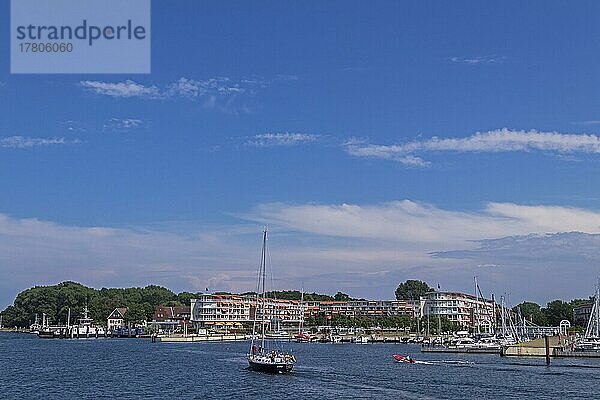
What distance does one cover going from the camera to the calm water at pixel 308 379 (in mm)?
60906

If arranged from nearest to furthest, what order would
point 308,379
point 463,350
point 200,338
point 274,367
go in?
1. point 308,379
2. point 274,367
3. point 463,350
4. point 200,338

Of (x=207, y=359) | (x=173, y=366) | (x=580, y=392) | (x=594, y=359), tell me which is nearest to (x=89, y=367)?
(x=173, y=366)

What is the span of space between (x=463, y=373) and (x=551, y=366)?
11993 mm

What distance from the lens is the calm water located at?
60.9 m

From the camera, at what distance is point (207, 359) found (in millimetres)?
103875

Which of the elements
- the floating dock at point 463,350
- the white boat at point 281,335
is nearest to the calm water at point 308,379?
the floating dock at point 463,350

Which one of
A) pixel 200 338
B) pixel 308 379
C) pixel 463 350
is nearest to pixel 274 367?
pixel 308 379

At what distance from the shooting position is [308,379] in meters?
71.8

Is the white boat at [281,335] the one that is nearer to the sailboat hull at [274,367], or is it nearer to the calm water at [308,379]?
the calm water at [308,379]

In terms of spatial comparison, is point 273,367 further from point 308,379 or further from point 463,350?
point 463,350

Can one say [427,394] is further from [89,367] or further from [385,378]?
[89,367]

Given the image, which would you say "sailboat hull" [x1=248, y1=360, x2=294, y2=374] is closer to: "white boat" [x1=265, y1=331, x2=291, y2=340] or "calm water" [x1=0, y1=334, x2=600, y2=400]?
"calm water" [x1=0, y1=334, x2=600, y2=400]

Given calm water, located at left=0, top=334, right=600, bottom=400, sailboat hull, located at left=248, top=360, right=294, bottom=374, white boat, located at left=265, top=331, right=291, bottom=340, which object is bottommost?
white boat, located at left=265, top=331, right=291, bottom=340

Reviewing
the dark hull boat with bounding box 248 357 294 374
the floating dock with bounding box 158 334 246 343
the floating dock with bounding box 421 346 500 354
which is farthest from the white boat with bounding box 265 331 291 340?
the dark hull boat with bounding box 248 357 294 374
